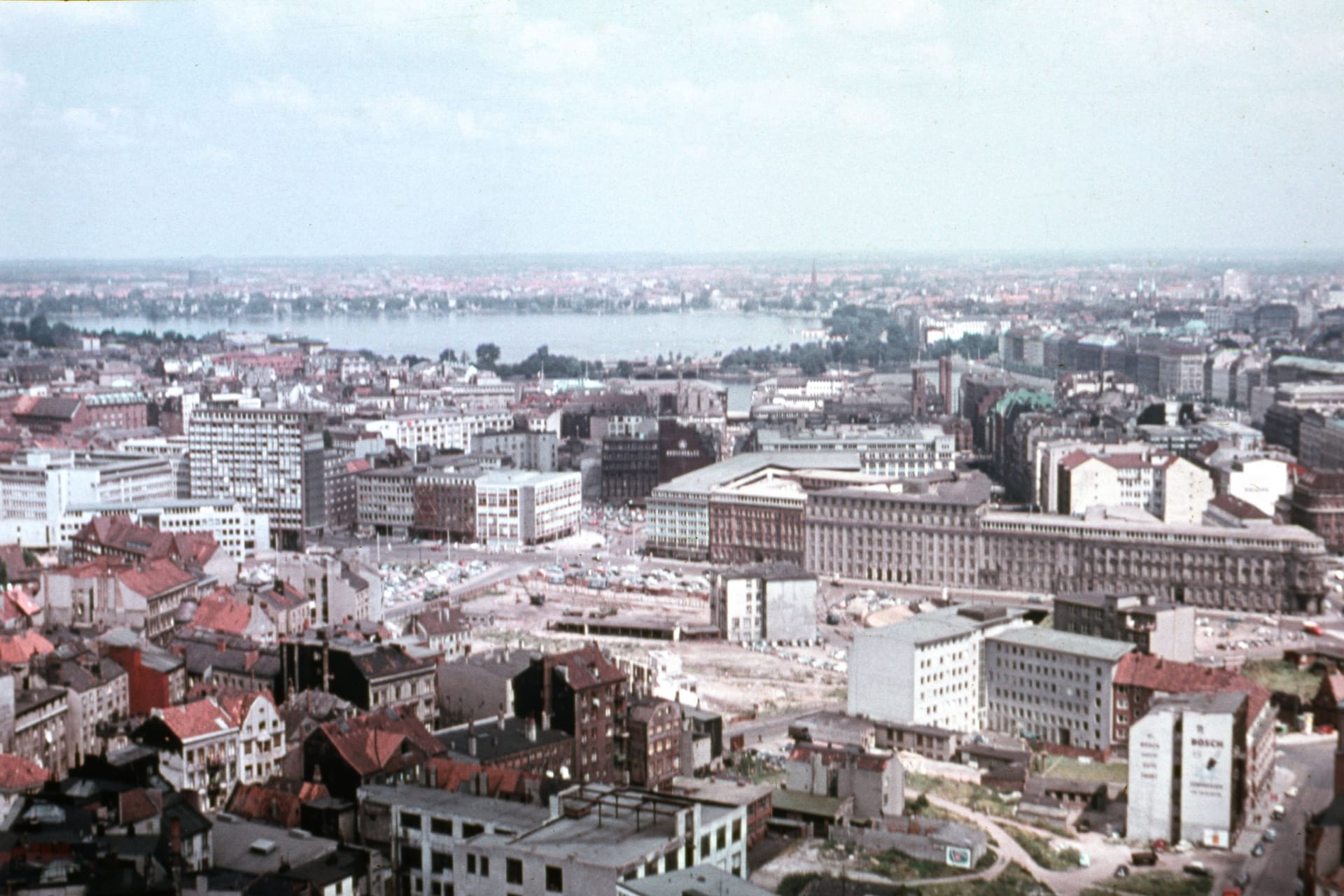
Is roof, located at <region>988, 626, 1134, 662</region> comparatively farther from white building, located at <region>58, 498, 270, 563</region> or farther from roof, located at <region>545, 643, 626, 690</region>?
white building, located at <region>58, 498, 270, 563</region>

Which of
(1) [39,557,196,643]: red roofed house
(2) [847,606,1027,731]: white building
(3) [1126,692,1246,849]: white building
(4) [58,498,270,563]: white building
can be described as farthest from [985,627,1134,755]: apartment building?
(4) [58,498,270,563]: white building

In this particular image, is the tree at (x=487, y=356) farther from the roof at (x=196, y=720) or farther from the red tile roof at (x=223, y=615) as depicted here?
the roof at (x=196, y=720)

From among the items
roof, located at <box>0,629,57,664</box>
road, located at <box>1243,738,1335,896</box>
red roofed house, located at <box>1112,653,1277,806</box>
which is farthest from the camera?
roof, located at <box>0,629,57,664</box>

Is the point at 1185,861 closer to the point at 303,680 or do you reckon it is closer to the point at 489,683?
the point at 489,683

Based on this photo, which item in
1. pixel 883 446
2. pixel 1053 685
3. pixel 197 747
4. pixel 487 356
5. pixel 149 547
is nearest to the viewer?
pixel 197 747

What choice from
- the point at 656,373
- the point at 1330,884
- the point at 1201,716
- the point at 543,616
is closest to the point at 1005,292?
the point at 656,373

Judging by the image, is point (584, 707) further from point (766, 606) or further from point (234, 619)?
point (766, 606)

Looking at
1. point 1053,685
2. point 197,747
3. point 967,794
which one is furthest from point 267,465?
point 967,794
